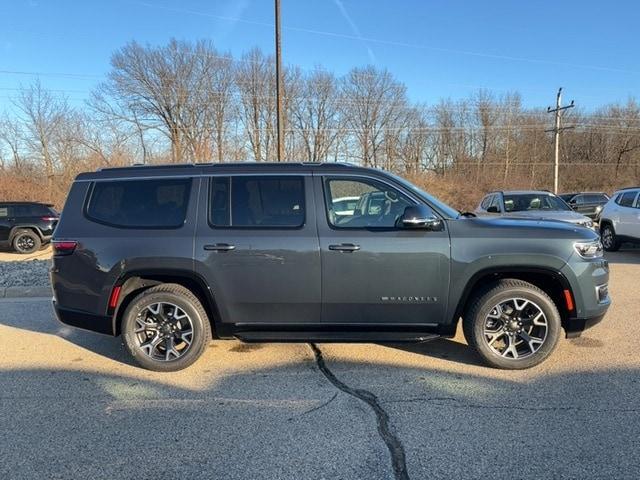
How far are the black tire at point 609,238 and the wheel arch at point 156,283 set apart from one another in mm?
11211

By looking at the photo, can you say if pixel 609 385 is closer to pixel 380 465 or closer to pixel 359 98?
pixel 380 465

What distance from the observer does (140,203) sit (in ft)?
15.1

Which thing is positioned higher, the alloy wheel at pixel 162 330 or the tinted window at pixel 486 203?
the tinted window at pixel 486 203

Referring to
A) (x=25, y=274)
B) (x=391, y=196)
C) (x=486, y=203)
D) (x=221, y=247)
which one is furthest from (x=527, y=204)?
(x=25, y=274)

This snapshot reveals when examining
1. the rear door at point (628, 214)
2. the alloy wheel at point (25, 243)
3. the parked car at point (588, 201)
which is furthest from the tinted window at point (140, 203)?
the parked car at point (588, 201)

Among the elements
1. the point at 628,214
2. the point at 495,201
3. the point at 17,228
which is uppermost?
the point at 495,201

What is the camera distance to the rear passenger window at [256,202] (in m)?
4.47

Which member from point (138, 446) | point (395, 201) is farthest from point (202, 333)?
point (395, 201)

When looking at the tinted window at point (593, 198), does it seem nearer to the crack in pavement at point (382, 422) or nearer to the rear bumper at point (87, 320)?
the crack in pavement at point (382, 422)

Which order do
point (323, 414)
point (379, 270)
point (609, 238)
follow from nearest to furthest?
1. point (323, 414)
2. point (379, 270)
3. point (609, 238)

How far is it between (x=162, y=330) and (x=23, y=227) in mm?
13294

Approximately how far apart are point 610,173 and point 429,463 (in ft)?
224

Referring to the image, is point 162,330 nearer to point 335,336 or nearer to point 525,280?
point 335,336

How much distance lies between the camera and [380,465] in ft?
9.61
